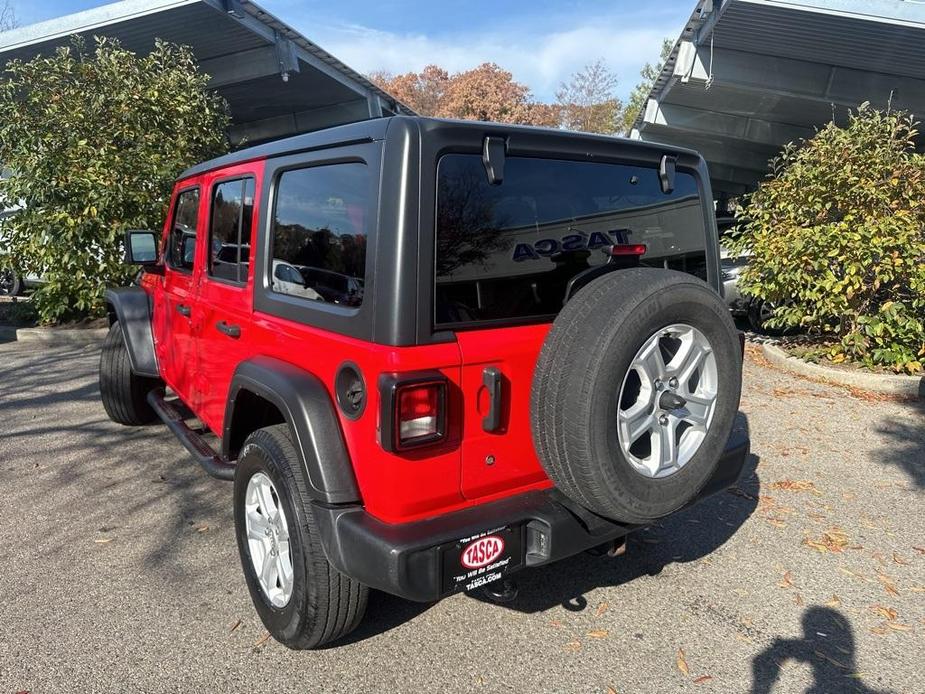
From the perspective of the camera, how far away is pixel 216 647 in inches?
105

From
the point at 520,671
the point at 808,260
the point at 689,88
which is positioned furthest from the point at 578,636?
the point at 689,88

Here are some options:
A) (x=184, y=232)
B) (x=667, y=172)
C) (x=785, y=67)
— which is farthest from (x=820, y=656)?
(x=785, y=67)

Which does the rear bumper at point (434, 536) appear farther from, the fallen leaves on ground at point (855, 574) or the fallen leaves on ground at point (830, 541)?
the fallen leaves on ground at point (830, 541)

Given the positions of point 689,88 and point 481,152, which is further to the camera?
point 689,88

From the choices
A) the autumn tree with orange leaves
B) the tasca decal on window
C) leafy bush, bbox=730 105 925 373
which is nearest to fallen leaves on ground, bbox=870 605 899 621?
Answer: the tasca decal on window

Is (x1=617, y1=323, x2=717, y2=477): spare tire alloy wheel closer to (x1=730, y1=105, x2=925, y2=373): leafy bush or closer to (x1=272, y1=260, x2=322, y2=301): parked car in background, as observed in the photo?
(x1=272, y1=260, x2=322, y2=301): parked car in background

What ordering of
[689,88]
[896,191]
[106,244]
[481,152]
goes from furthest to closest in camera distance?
1. [689,88]
2. [106,244]
3. [896,191]
4. [481,152]

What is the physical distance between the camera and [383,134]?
2.17 metres

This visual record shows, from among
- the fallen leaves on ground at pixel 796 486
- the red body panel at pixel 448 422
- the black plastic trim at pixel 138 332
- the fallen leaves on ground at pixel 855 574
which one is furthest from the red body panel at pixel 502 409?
the black plastic trim at pixel 138 332

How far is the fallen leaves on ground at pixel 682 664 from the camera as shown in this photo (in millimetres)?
2547

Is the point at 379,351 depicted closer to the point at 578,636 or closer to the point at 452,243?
the point at 452,243

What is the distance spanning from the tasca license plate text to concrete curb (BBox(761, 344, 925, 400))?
5.66 meters

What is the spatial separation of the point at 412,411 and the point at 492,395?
29 cm

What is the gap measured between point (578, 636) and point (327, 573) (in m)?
1.11
